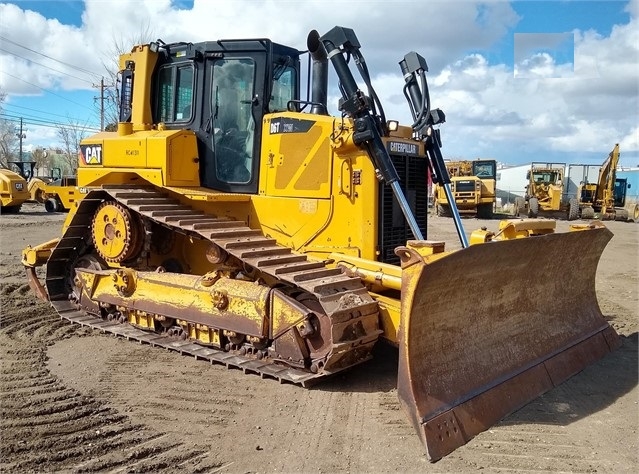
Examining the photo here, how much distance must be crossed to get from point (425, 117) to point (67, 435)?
4.52 m

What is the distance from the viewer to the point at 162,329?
20.8 ft

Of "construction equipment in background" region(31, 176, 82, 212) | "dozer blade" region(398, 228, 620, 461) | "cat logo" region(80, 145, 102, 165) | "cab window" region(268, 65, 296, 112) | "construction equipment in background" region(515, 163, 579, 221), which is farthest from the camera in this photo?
"construction equipment in background" region(515, 163, 579, 221)

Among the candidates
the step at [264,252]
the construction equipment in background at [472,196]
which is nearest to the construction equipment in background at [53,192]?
the construction equipment in background at [472,196]

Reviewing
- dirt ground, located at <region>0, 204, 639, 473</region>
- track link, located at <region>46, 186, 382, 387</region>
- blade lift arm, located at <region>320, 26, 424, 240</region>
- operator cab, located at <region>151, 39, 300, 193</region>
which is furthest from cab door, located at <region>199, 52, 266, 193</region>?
dirt ground, located at <region>0, 204, 639, 473</region>

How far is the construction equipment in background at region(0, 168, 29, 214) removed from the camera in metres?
22.2

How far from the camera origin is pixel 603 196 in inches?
1115

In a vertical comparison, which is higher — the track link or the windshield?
the windshield

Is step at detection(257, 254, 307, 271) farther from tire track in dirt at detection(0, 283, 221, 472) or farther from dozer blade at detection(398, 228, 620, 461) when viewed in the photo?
tire track in dirt at detection(0, 283, 221, 472)

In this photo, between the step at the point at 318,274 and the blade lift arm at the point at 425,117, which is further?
the blade lift arm at the point at 425,117

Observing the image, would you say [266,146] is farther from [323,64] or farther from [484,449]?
[484,449]

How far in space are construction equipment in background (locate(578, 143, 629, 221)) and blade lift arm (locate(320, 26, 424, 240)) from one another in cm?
2529

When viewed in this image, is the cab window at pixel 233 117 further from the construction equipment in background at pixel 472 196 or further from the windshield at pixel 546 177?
the windshield at pixel 546 177

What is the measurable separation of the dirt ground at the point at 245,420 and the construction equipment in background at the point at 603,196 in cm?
2432

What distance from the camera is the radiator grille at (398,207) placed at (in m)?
Answer: 5.66
